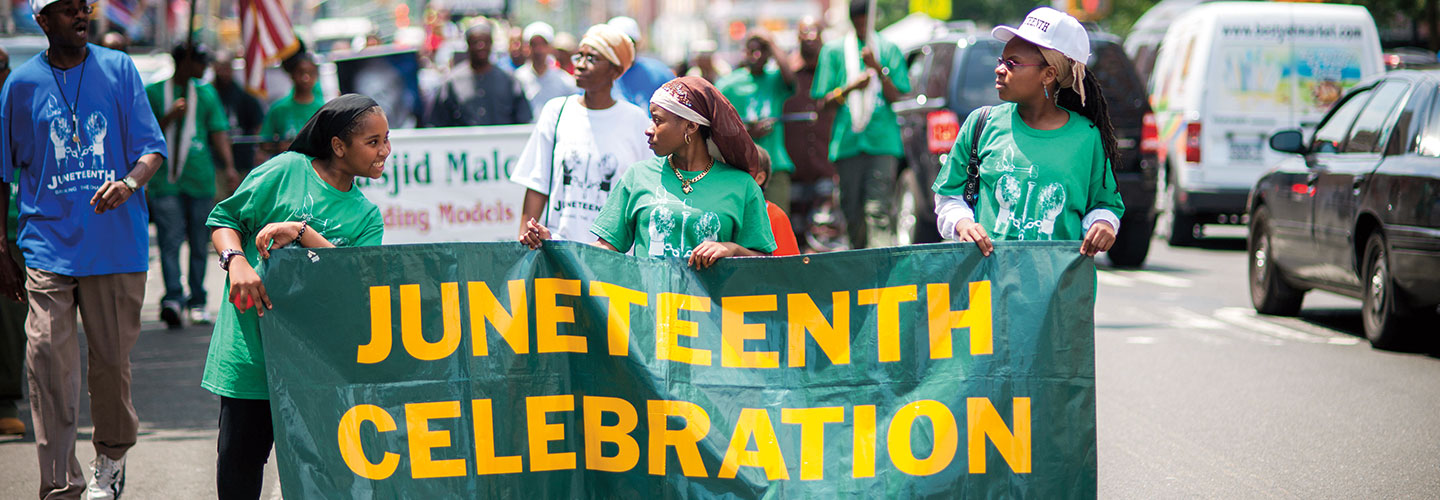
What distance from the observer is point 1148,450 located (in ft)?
21.4

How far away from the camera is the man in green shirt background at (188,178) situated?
33.1ft

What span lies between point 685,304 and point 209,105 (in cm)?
697

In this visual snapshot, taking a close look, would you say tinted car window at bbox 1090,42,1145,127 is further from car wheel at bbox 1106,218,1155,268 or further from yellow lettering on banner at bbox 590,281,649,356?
yellow lettering on banner at bbox 590,281,649,356

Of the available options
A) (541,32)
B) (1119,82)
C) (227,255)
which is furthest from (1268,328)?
(227,255)

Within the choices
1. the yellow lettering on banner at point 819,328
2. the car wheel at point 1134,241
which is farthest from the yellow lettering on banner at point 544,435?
the car wheel at point 1134,241

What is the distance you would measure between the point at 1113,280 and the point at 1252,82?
3334 mm

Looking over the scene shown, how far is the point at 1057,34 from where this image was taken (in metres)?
4.67

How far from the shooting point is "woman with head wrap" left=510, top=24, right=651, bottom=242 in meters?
6.09

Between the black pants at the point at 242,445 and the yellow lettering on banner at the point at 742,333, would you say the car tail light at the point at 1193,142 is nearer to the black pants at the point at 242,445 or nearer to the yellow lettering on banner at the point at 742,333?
the yellow lettering on banner at the point at 742,333

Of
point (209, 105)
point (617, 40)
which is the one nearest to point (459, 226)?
point (209, 105)

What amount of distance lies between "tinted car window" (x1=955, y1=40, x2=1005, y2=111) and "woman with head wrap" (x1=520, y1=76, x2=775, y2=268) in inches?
298

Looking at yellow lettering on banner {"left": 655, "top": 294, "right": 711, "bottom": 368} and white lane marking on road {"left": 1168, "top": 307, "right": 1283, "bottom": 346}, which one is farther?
white lane marking on road {"left": 1168, "top": 307, "right": 1283, "bottom": 346}

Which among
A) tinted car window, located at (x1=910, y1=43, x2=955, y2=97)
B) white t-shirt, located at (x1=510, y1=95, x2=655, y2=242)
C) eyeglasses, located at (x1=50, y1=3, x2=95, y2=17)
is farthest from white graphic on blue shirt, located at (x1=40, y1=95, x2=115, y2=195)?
tinted car window, located at (x1=910, y1=43, x2=955, y2=97)

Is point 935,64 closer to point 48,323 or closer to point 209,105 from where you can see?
point 209,105
